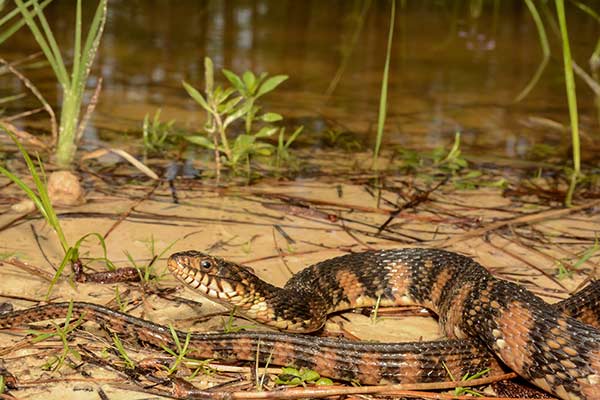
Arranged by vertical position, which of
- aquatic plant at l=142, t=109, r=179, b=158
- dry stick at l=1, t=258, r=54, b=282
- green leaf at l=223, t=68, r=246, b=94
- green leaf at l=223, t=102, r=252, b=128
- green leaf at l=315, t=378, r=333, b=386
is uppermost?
green leaf at l=223, t=68, r=246, b=94

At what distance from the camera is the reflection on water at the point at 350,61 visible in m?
9.21

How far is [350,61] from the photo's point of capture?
1225cm

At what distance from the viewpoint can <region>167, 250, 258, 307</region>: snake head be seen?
446 centimetres

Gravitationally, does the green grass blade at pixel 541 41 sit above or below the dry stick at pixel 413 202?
above

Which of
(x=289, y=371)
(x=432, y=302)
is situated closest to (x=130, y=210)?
(x=432, y=302)

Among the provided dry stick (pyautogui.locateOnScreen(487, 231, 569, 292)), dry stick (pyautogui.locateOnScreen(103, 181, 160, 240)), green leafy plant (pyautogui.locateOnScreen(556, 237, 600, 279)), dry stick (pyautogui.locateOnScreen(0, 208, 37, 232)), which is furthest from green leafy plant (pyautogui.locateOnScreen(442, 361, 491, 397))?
dry stick (pyautogui.locateOnScreen(0, 208, 37, 232))

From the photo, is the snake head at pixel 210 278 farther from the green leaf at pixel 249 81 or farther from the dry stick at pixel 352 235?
the green leaf at pixel 249 81

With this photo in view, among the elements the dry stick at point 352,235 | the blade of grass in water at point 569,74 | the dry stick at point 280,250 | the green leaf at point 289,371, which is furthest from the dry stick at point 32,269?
the blade of grass in water at point 569,74

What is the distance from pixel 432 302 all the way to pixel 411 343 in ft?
3.09

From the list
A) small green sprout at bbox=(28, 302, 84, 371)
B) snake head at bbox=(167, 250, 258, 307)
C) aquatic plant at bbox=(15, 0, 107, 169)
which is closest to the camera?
small green sprout at bbox=(28, 302, 84, 371)

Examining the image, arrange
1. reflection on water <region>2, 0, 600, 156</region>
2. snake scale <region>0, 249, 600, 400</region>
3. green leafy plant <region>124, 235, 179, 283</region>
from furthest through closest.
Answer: reflection on water <region>2, 0, 600, 156</region>, green leafy plant <region>124, 235, 179, 283</region>, snake scale <region>0, 249, 600, 400</region>

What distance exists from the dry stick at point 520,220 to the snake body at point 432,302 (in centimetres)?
60

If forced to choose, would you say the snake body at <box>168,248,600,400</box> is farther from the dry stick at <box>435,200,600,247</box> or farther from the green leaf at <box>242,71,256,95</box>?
the green leaf at <box>242,71,256,95</box>

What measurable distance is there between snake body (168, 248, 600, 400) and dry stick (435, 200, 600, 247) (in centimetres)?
60
